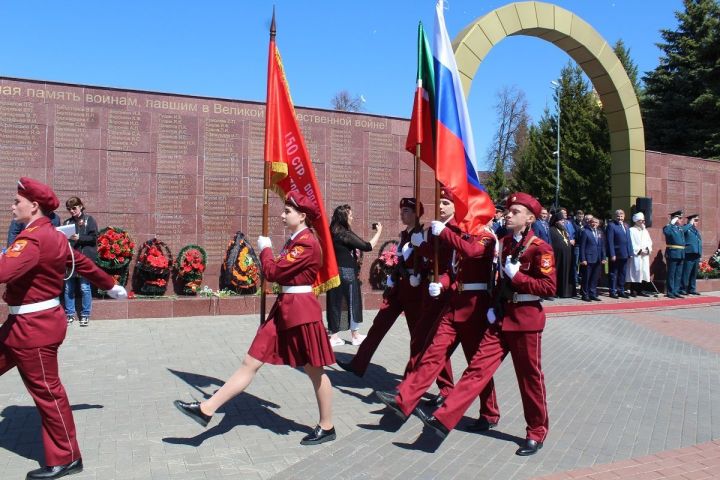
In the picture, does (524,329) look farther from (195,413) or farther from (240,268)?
(240,268)

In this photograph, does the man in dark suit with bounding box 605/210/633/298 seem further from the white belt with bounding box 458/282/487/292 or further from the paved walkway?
the white belt with bounding box 458/282/487/292

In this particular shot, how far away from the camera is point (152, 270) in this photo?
10.3 meters

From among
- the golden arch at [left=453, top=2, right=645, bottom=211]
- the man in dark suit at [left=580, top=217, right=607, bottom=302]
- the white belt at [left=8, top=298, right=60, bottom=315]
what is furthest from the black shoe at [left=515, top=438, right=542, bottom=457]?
the golden arch at [left=453, top=2, right=645, bottom=211]

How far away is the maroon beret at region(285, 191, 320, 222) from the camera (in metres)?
4.75

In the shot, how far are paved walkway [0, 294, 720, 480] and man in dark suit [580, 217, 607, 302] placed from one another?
→ 4.84 m

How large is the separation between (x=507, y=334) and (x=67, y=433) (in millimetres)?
2940

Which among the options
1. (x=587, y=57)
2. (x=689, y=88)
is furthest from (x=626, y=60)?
(x=587, y=57)

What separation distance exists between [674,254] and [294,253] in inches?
475

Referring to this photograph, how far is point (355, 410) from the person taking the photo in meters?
5.48

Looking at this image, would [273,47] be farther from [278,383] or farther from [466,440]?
[466,440]

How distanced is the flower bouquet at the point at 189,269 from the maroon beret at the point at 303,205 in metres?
6.11

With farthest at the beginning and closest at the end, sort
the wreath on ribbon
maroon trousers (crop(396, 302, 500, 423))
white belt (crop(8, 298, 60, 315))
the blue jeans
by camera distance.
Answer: the wreath on ribbon < the blue jeans < maroon trousers (crop(396, 302, 500, 423)) < white belt (crop(8, 298, 60, 315))

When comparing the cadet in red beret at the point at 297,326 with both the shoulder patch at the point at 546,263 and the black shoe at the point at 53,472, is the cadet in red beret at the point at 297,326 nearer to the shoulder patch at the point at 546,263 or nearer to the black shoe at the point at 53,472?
the black shoe at the point at 53,472

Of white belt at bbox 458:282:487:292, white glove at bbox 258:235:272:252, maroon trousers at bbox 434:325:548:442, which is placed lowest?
maroon trousers at bbox 434:325:548:442
